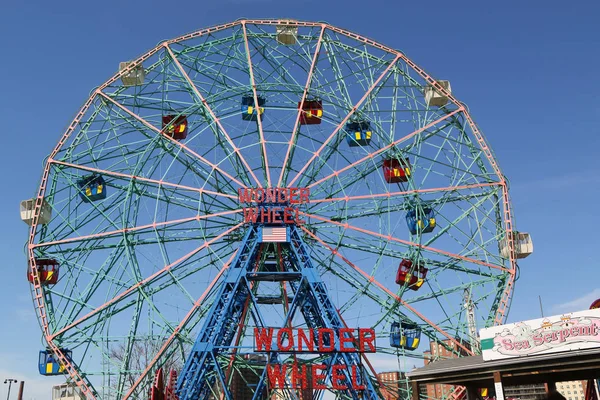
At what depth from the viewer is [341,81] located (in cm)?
3909

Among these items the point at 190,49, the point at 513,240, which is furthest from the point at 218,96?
the point at 513,240

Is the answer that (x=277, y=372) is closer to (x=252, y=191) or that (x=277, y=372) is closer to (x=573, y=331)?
(x=252, y=191)

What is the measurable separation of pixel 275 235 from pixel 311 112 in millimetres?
7965

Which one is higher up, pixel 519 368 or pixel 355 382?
pixel 355 382

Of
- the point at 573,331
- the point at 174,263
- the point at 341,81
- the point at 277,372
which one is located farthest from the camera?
the point at 341,81

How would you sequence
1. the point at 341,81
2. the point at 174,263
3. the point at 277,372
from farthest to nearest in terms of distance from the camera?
the point at 341,81 → the point at 174,263 → the point at 277,372

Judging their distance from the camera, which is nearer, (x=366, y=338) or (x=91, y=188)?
(x=366, y=338)

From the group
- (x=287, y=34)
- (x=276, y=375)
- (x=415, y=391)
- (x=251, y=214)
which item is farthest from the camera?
(x=287, y=34)

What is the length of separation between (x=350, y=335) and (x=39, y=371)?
1614cm

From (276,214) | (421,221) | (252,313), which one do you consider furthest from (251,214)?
(421,221)

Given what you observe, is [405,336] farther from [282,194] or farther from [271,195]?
[271,195]

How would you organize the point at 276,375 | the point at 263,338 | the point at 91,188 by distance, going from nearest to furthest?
the point at 276,375, the point at 263,338, the point at 91,188

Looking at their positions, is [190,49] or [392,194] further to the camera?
[190,49]

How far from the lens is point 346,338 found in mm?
32219
